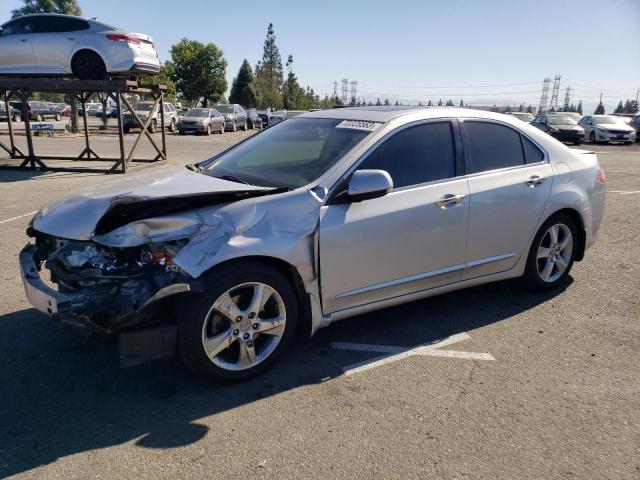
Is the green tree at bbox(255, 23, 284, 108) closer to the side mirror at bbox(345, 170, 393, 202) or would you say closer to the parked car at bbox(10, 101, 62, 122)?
the parked car at bbox(10, 101, 62, 122)

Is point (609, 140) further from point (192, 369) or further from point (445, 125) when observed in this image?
point (192, 369)

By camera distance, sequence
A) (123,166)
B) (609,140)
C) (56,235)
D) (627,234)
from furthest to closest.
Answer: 1. (609,140)
2. (123,166)
3. (627,234)
4. (56,235)

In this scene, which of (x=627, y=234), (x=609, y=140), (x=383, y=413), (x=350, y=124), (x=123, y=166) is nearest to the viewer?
(x=383, y=413)

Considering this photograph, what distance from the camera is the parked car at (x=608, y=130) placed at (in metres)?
26.5

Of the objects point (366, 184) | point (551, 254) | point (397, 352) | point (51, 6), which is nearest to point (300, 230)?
point (366, 184)

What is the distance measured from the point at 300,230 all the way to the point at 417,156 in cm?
122

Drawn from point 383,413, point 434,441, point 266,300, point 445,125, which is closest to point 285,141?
point 445,125

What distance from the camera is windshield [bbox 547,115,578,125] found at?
2675cm

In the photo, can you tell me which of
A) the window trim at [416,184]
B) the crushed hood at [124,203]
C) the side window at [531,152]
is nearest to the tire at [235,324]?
the crushed hood at [124,203]

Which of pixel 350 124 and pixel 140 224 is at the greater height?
pixel 350 124

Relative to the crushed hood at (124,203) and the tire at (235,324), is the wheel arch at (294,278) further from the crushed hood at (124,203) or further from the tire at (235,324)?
the crushed hood at (124,203)

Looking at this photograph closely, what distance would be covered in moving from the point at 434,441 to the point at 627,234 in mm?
5891

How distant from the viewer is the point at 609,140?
1052 inches

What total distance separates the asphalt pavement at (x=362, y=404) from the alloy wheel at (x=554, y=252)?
392 mm
